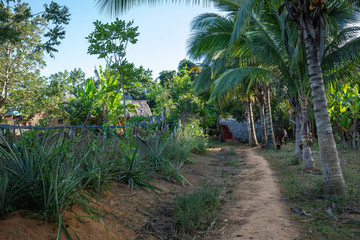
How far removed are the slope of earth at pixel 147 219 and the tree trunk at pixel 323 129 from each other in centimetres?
94

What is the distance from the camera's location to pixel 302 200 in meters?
4.61

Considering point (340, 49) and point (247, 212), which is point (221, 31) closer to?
point (340, 49)

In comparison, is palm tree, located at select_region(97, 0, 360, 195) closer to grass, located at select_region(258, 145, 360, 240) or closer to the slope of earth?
grass, located at select_region(258, 145, 360, 240)

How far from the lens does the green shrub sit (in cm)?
350

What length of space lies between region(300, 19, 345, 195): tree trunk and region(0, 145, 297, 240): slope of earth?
941 mm

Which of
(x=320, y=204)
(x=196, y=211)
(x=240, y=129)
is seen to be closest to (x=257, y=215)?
(x=196, y=211)

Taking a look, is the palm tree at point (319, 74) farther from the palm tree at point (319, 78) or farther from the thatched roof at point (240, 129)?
the thatched roof at point (240, 129)

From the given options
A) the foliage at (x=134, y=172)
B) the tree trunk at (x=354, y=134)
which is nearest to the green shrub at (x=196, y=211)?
the foliage at (x=134, y=172)

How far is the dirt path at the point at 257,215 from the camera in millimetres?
3285

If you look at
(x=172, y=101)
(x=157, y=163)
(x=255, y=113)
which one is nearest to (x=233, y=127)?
(x=255, y=113)

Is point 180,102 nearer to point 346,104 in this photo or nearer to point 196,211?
point 346,104

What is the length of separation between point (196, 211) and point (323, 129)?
2.72 m

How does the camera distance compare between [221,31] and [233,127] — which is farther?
[233,127]

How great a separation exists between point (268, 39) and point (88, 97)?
5917 mm
